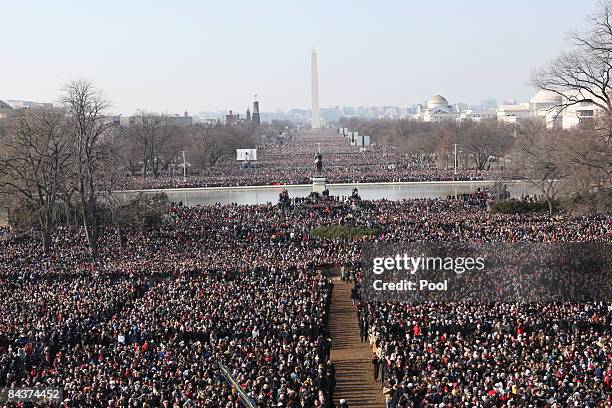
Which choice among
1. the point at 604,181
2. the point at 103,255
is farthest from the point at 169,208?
the point at 604,181

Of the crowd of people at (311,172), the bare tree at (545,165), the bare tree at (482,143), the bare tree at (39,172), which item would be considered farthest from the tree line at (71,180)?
the bare tree at (482,143)

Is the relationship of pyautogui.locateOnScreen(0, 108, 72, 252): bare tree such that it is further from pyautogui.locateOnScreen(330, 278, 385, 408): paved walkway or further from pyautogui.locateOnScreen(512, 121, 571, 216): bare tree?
pyautogui.locateOnScreen(512, 121, 571, 216): bare tree

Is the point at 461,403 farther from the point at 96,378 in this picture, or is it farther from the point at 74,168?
the point at 74,168

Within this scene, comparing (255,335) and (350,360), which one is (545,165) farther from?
(255,335)

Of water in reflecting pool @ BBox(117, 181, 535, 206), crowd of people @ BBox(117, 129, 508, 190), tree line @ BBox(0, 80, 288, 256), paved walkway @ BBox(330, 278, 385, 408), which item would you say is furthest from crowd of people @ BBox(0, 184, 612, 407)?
crowd of people @ BBox(117, 129, 508, 190)

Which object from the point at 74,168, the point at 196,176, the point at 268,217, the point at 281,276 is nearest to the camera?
the point at 281,276

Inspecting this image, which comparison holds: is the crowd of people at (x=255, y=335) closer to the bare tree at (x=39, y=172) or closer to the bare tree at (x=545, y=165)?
the bare tree at (x=39, y=172)
